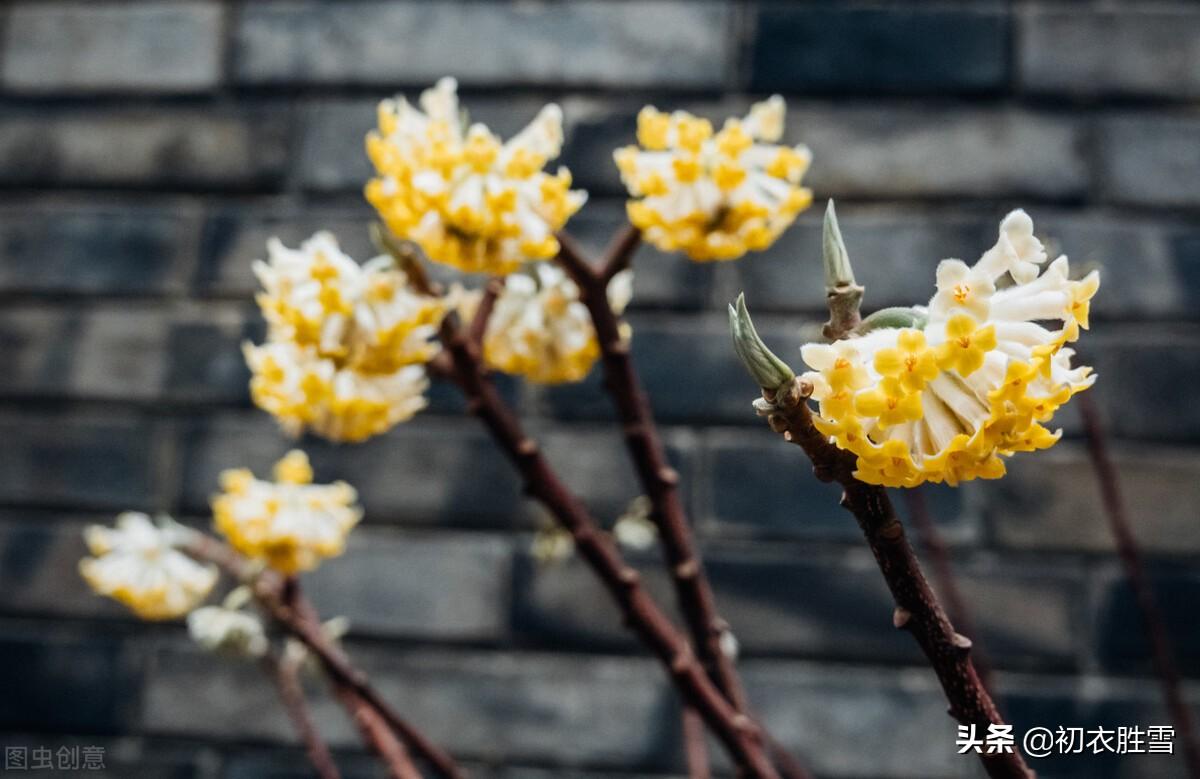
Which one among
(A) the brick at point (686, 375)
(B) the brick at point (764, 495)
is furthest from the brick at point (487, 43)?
(B) the brick at point (764, 495)

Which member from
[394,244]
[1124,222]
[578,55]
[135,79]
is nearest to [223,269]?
[135,79]

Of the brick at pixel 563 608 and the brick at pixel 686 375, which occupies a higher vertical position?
the brick at pixel 686 375

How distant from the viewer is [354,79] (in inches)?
41.4

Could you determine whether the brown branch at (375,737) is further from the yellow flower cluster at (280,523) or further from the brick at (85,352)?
the brick at (85,352)

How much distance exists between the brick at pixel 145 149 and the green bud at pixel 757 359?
37.1 inches

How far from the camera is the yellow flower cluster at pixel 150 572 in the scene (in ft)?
1.88

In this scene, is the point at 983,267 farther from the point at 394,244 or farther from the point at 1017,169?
the point at 1017,169

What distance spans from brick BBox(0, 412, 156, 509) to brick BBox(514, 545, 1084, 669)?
42cm

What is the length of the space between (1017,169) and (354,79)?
2.17 ft

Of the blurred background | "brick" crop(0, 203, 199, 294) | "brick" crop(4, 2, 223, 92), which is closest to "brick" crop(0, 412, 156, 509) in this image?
the blurred background

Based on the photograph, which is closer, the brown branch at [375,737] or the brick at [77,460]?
the brown branch at [375,737]

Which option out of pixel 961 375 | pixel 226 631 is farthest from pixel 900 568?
pixel 226 631

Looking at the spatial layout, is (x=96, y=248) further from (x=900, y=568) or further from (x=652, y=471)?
(x=900, y=568)

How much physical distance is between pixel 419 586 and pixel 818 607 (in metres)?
0.39
